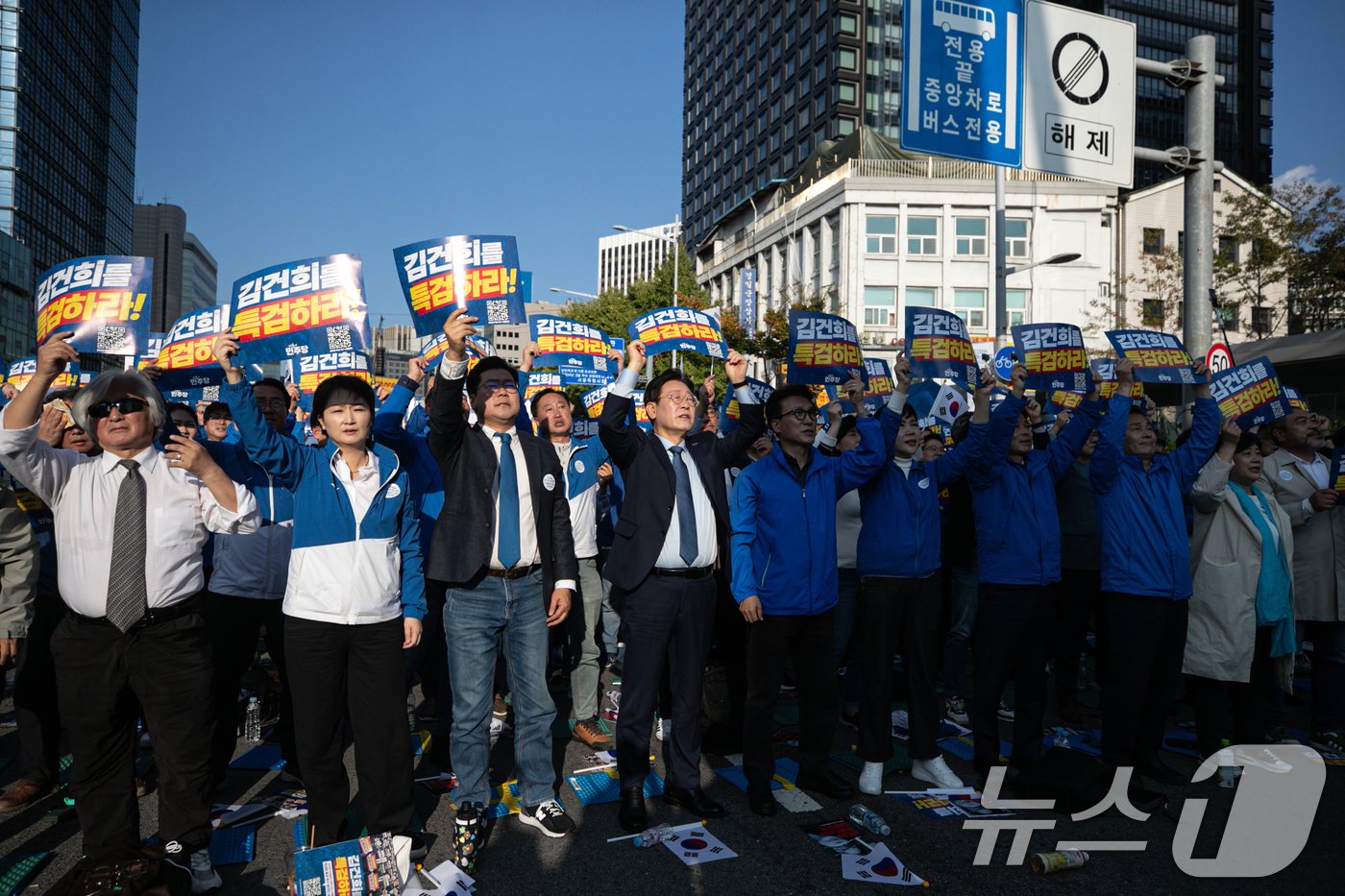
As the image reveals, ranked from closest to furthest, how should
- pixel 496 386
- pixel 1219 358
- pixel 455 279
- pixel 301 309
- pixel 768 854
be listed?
pixel 768 854
pixel 496 386
pixel 301 309
pixel 455 279
pixel 1219 358

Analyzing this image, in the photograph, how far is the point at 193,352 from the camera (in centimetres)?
750

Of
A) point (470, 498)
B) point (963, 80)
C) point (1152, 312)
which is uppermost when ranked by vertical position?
Result: point (1152, 312)

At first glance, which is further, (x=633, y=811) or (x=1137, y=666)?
(x=1137, y=666)

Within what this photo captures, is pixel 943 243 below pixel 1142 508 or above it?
above

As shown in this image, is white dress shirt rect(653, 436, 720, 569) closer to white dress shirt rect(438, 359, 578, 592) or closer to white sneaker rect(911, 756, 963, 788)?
white dress shirt rect(438, 359, 578, 592)

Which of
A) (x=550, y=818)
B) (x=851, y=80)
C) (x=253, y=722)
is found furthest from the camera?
(x=851, y=80)

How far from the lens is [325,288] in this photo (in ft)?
20.2

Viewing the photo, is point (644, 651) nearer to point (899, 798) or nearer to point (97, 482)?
point (899, 798)

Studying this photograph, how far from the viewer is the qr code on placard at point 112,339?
5859 millimetres

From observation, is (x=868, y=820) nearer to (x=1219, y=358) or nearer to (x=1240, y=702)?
(x=1240, y=702)

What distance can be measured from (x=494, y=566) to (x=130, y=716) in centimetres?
171

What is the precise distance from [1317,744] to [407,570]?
6.23 m

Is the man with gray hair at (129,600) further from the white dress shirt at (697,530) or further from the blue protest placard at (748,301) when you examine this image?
the blue protest placard at (748,301)
